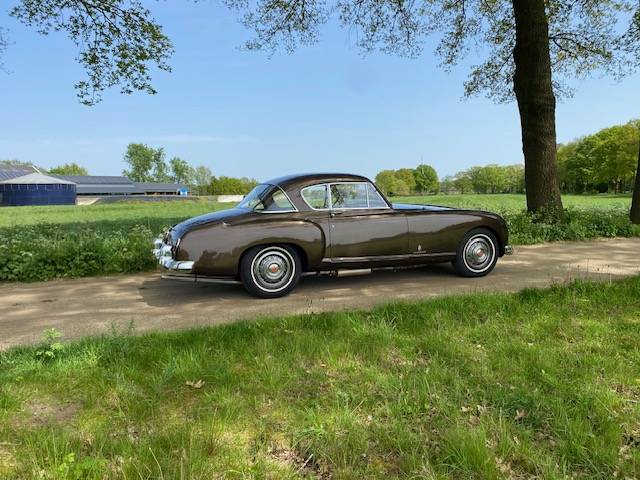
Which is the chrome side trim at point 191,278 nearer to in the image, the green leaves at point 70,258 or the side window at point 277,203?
the side window at point 277,203

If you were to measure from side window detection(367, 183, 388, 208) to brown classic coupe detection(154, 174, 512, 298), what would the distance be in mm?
13

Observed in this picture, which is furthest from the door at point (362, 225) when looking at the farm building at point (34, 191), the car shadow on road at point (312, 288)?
the farm building at point (34, 191)

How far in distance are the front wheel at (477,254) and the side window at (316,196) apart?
6.81ft

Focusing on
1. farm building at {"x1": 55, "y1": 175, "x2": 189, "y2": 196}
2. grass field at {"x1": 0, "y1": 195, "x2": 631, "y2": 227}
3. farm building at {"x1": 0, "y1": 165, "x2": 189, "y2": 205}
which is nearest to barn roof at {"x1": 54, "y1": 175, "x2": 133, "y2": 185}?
farm building at {"x1": 55, "y1": 175, "x2": 189, "y2": 196}

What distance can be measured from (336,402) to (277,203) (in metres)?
3.22

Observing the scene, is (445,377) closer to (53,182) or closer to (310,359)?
(310,359)

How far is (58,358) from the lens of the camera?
132 inches

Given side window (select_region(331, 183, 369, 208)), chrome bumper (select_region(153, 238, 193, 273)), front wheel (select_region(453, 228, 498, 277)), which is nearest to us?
chrome bumper (select_region(153, 238, 193, 273))

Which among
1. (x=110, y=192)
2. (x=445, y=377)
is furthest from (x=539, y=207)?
(x=110, y=192)

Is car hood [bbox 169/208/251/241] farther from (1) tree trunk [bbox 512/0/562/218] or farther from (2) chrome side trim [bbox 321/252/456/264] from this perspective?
(1) tree trunk [bbox 512/0/562/218]

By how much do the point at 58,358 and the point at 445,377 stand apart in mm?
2776

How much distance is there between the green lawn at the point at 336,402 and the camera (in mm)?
2162

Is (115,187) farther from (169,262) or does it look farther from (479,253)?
(479,253)

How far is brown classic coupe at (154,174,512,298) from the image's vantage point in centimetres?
510
